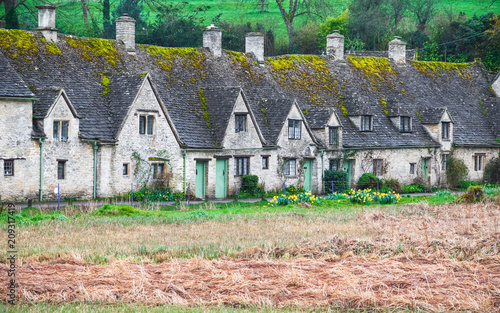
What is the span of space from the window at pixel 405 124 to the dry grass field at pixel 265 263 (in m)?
25.5

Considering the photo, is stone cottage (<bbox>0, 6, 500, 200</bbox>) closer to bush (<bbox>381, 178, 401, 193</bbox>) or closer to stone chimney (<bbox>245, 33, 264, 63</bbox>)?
stone chimney (<bbox>245, 33, 264, 63</bbox>)

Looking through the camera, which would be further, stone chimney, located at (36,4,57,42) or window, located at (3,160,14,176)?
stone chimney, located at (36,4,57,42)

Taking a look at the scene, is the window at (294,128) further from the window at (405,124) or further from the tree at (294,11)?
the tree at (294,11)

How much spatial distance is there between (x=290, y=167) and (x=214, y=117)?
245 inches

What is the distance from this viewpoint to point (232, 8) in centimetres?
11675

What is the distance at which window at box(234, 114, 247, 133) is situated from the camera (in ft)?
151

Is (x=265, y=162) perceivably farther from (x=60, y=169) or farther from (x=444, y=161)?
(x=444, y=161)

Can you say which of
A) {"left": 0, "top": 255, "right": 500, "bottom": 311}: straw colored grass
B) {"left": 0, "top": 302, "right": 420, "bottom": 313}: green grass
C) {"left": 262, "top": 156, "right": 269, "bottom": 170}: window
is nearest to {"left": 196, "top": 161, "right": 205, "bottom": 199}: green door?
{"left": 262, "top": 156, "right": 269, "bottom": 170}: window

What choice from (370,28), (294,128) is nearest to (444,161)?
(294,128)

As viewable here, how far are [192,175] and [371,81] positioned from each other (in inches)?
838

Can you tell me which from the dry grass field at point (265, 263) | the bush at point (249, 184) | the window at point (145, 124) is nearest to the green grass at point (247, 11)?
the bush at point (249, 184)

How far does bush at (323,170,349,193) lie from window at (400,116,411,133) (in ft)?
27.9

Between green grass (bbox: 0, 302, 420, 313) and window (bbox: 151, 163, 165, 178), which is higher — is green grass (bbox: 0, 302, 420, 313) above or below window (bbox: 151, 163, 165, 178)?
below

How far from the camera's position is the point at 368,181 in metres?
51.6
